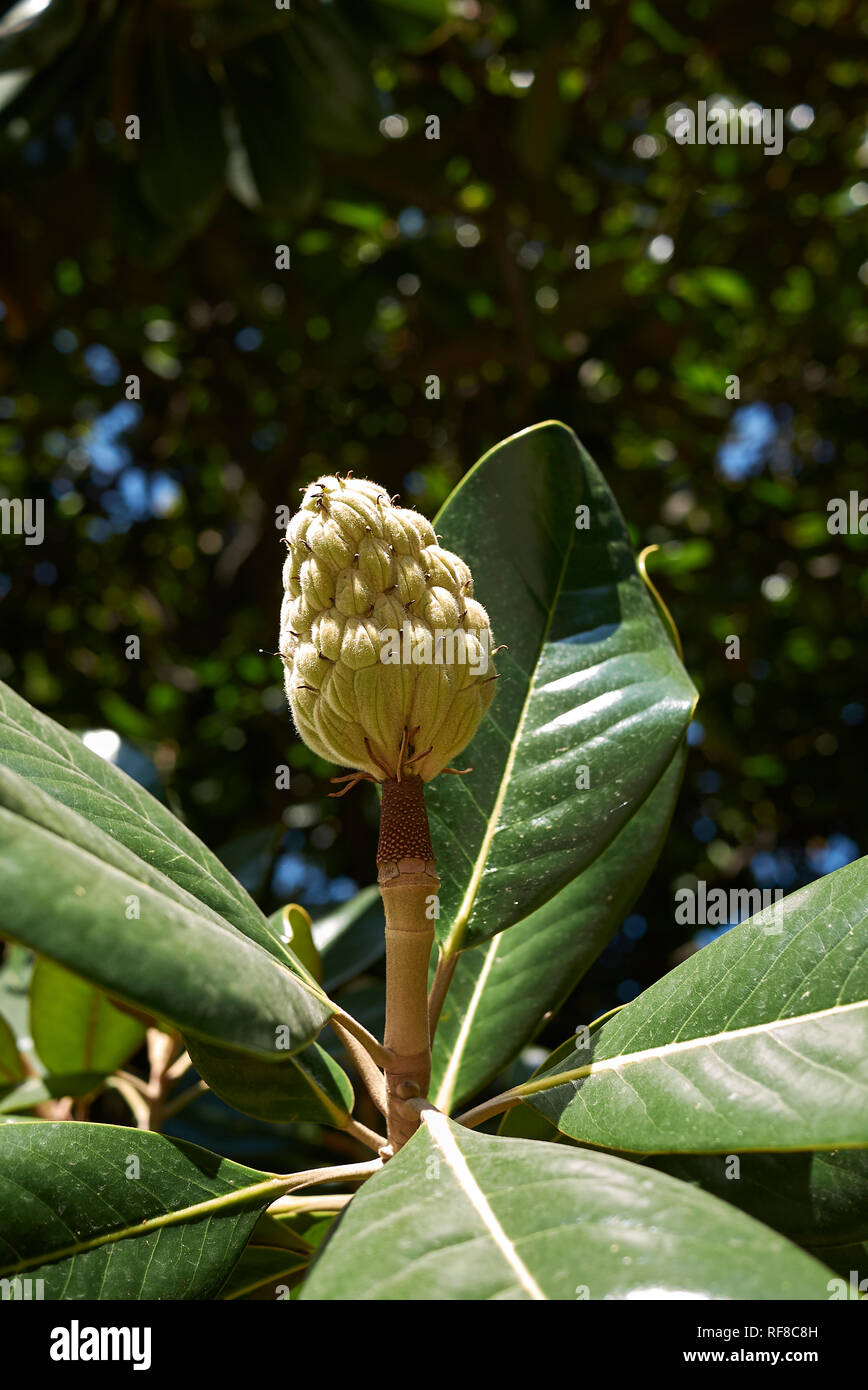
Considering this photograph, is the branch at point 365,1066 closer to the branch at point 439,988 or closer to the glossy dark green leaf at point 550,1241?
the branch at point 439,988

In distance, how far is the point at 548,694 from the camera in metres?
1.22

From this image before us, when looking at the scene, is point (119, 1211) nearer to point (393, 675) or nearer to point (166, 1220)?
point (166, 1220)

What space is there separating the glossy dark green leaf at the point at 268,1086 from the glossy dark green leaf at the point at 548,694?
0.18 meters

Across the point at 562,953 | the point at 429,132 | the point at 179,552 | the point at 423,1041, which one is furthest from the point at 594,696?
the point at 179,552

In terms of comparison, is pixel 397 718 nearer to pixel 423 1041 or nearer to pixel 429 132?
pixel 423 1041

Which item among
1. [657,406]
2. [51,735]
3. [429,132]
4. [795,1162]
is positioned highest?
[429,132]

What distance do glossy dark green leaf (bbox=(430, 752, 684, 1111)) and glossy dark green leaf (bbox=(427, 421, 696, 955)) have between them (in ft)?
0.37

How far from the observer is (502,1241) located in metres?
0.67

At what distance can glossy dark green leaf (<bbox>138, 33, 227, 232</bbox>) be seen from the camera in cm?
234

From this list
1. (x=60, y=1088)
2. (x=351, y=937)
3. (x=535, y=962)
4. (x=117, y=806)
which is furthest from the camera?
(x=351, y=937)

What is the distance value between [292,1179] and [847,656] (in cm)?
294

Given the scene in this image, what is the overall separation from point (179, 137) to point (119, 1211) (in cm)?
227

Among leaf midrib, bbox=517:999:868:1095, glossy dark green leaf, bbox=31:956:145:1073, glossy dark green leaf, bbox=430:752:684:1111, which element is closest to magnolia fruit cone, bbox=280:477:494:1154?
leaf midrib, bbox=517:999:868:1095

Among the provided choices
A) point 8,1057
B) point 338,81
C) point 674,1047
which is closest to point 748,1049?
point 674,1047
